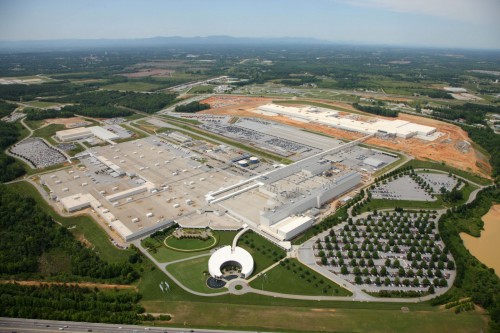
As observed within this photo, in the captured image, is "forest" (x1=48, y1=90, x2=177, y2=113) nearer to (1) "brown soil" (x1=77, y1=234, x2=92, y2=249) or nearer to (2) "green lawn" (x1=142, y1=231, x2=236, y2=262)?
(1) "brown soil" (x1=77, y1=234, x2=92, y2=249)

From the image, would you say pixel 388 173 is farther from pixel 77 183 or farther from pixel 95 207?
pixel 77 183

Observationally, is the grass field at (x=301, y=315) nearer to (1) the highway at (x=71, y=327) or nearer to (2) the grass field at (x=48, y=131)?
(1) the highway at (x=71, y=327)

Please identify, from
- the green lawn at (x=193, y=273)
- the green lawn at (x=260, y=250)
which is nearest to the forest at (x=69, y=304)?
the green lawn at (x=193, y=273)

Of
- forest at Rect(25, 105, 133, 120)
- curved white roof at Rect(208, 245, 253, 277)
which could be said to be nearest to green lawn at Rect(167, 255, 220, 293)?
curved white roof at Rect(208, 245, 253, 277)

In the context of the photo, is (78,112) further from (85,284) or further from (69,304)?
(69,304)

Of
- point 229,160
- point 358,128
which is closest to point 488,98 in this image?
point 358,128

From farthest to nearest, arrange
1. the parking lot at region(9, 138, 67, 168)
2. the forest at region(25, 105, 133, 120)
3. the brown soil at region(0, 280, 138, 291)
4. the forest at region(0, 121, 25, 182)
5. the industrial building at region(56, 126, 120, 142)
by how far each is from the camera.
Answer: the forest at region(25, 105, 133, 120) → the industrial building at region(56, 126, 120, 142) → the parking lot at region(9, 138, 67, 168) → the forest at region(0, 121, 25, 182) → the brown soil at region(0, 280, 138, 291)
